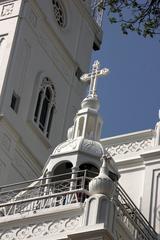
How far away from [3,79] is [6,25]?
246cm

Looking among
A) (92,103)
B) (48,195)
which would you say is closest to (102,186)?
(48,195)

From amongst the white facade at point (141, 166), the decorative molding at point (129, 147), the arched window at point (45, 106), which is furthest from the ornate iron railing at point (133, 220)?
the arched window at point (45, 106)

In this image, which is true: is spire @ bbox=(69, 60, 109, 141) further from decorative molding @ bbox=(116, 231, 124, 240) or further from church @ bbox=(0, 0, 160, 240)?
decorative molding @ bbox=(116, 231, 124, 240)

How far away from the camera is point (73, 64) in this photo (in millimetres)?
31078

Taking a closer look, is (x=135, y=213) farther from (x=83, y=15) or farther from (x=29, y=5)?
(x=83, y=15)

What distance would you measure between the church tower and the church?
1.2 inches

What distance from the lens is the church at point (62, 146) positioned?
18.2 meters

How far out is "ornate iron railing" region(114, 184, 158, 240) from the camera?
18797mm

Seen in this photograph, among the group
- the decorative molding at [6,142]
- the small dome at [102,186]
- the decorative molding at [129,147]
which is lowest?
the small dome at [102,186]

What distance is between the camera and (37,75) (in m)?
29.1

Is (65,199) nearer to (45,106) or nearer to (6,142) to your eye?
(6,142)

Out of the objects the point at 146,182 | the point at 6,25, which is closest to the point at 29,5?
the point at 6,25

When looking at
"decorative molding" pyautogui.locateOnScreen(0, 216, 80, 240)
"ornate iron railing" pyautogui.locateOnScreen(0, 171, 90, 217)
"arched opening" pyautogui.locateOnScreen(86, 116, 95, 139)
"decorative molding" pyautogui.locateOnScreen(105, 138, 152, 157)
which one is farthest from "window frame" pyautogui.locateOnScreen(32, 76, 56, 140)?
"decorative molding" pyautogui.locateOnScreen(0, 216, 80, 240)

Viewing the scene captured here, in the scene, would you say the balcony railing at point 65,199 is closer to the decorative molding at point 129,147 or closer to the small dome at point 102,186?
the small dome at point 102,186
